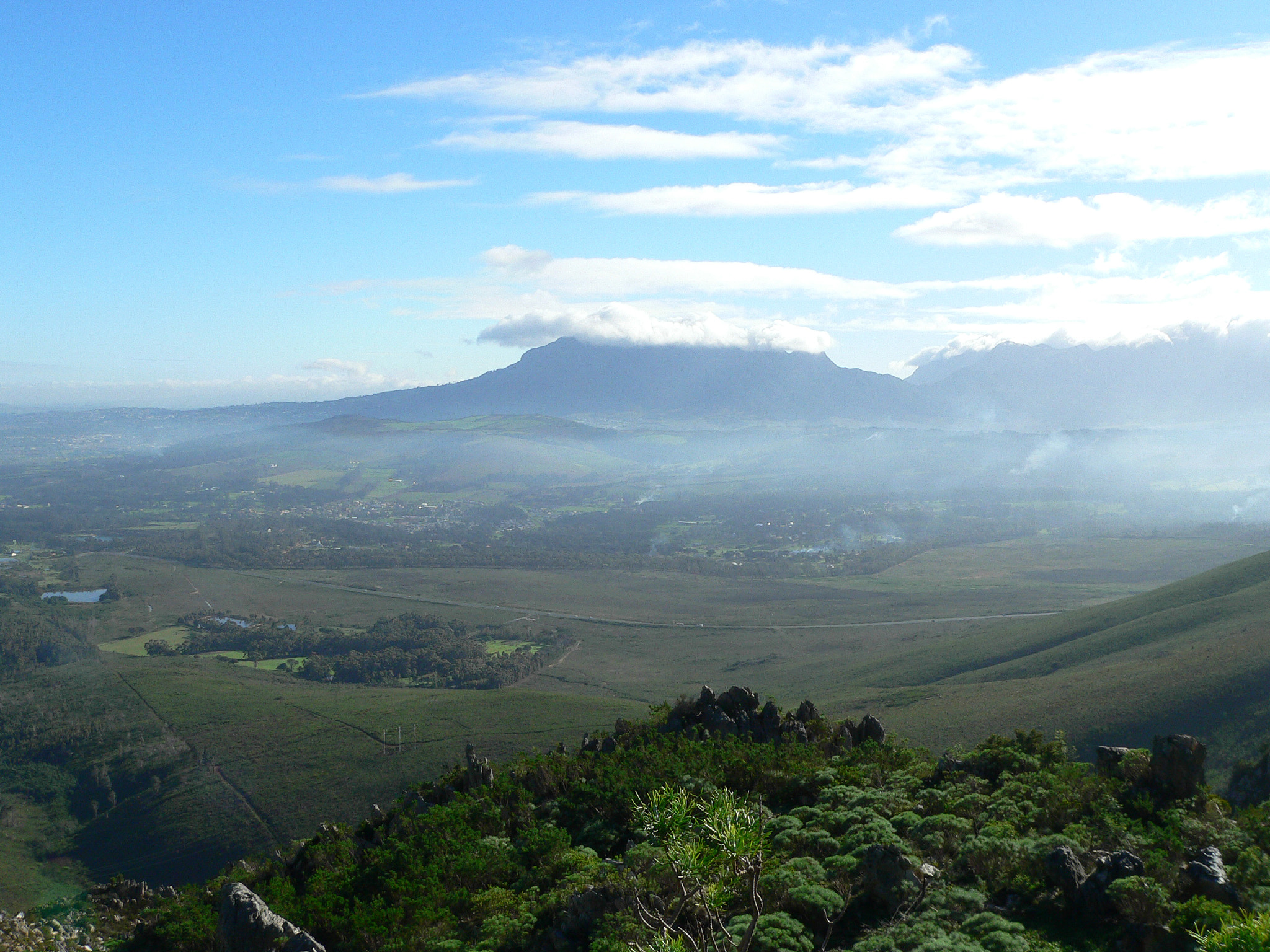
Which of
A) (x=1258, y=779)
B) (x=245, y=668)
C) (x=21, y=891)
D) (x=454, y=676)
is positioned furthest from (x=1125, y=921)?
(x=245, y=668)

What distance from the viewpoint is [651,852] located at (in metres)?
19.8

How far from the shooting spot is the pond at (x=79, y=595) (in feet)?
427

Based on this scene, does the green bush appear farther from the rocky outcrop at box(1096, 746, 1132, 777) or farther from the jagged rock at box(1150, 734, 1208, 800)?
the rocky outcrop at box(1096, 746, 1132, 777)

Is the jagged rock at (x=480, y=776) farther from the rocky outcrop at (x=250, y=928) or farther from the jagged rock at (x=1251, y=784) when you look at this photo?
the jagged rock at (x=1251, y=784)

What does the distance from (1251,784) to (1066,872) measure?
14.6m

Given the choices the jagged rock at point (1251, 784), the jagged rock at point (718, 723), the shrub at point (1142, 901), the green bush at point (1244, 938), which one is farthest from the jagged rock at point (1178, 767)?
the jagged rock at point (718, 723)

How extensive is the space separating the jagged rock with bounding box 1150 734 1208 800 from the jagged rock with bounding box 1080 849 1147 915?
7107 millimetres

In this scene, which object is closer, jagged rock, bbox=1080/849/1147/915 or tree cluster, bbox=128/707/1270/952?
tree cluster, bbox=128/707/1270/952

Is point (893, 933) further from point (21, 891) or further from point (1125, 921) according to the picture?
point (21, 891)

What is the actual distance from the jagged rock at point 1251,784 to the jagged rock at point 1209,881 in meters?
12.1

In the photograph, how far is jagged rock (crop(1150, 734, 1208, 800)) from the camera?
2350cm

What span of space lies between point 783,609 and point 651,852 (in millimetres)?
109342

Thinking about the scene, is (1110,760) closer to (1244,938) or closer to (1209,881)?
(1209,881)

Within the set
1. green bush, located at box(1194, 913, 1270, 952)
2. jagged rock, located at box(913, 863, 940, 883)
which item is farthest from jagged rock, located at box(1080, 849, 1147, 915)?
green bush, located at box(1194, 913, 1270, 952)
